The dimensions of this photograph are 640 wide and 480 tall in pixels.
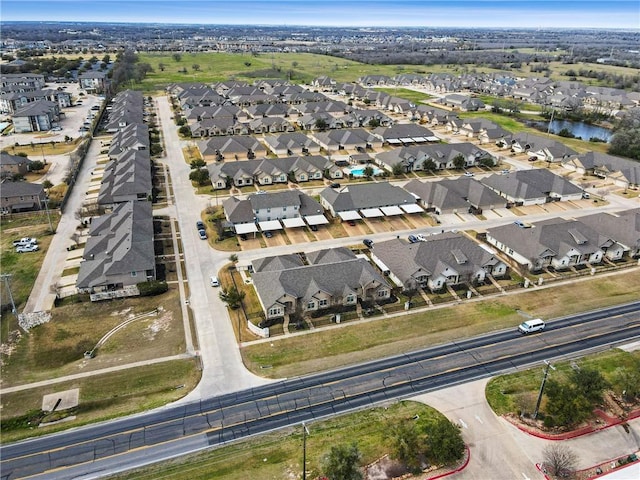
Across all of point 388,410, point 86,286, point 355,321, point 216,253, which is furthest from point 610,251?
point 86,286

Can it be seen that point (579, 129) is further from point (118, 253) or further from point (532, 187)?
point (118, 253)

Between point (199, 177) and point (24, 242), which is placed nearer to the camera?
point (24, 242)

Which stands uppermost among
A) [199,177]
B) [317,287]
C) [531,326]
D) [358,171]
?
[199,177]

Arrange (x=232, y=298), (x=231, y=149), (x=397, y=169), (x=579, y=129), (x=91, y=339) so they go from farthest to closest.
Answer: (x=579, y=129)
(x=231, y=149)
(x=397, y=169)
(x=232, y=298)
(x=91, y=339)

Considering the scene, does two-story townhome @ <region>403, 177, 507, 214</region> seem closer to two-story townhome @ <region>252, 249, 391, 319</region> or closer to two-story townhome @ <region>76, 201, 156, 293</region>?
two-story townhome @ <region>252, 249, 391, 319</region>

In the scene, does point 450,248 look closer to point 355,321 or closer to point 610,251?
point 355,321

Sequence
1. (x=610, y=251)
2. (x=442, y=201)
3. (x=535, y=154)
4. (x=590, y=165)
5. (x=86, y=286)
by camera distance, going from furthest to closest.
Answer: (x=535, y=154) → (x=590, y=165) → (x=442, y=201) → (x=610, y=251) → (x=86, y=286)

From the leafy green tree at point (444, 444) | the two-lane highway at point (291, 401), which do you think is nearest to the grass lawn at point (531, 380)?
the two-lane highway at point (291, 401)

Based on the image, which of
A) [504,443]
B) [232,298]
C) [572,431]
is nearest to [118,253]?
[232,298]
